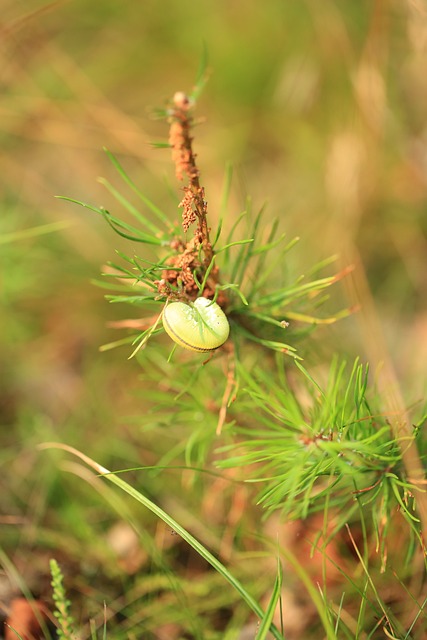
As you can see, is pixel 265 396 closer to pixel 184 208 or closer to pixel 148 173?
pixel 184 208

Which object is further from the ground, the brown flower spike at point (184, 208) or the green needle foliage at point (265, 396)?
the brown flower spike at point (184, 208)

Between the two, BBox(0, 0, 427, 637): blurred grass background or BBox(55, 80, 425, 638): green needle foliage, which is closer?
BBox(55, 80, 425, 638): green needle foliage

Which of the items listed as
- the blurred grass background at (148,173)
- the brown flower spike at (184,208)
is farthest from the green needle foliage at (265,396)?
the blurred grass background at (148,173)

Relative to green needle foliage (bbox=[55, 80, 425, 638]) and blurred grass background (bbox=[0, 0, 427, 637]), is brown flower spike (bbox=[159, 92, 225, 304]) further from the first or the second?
blurred grass background (bbox=[0, 0, 427, 637])

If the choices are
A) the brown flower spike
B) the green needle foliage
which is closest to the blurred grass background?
the green needle foliage

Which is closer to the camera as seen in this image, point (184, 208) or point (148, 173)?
point (184, 208)

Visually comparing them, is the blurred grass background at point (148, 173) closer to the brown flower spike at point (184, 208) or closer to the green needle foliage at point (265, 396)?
the green needle foliage at point (265, 396)

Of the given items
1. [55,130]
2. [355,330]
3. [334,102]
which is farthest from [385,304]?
[55,130]

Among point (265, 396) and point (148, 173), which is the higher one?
point (148, 173)

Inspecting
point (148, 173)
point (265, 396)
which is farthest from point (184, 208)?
point (148, 173)
